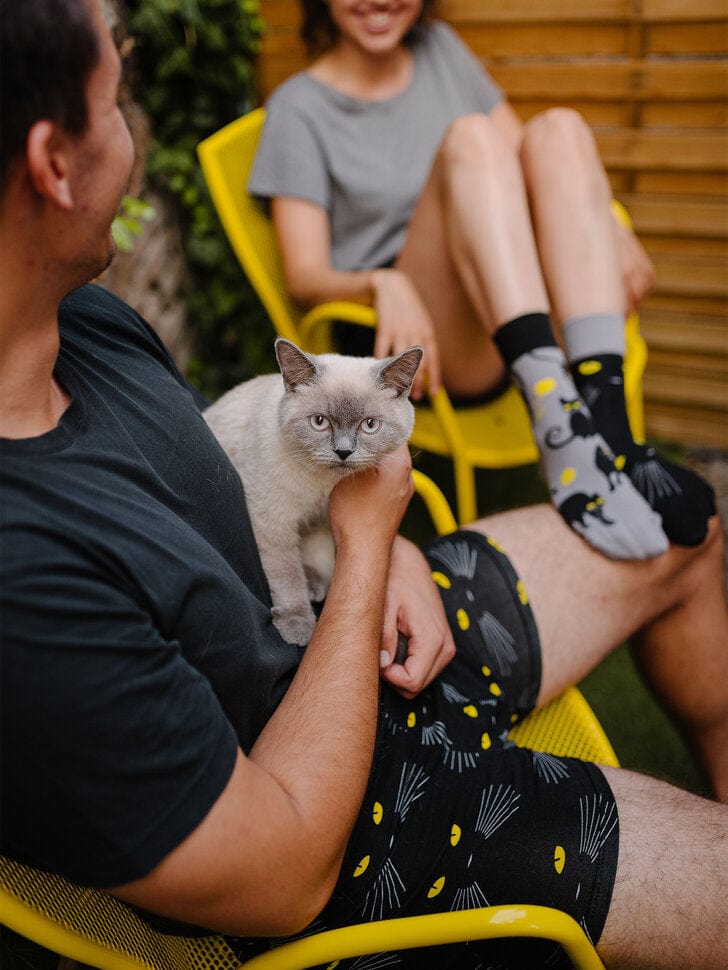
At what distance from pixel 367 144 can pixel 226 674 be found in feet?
6.55

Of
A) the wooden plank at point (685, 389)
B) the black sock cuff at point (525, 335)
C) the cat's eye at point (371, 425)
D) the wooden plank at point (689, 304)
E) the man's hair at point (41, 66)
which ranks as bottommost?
the wooden plank at point (685, 389)

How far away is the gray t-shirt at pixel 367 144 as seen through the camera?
240 centimetres

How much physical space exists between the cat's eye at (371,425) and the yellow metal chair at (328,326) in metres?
0.74

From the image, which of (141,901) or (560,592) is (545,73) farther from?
(141,901)

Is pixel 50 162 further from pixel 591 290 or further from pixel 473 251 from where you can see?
pixel 591 290

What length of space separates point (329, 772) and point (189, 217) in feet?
9.01

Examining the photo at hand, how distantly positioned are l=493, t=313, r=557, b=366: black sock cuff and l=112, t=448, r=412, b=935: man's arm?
769 mm

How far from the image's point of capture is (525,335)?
185cm

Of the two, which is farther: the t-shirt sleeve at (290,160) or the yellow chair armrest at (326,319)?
the t-shirt sleeve at (290,160)

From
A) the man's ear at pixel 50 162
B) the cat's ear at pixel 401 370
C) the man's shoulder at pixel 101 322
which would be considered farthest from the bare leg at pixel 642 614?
the man's ear at pixel 50 162

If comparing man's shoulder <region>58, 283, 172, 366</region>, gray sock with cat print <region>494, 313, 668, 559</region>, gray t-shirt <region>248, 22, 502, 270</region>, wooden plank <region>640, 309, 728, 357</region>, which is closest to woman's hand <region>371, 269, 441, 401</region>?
gray sock with cat print <region>494, 313, 668, 559</region>

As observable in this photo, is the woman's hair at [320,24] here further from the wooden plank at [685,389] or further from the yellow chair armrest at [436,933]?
the yellow chair armrest at [436,933]

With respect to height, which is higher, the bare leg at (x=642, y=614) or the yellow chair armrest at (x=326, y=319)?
the yellow chair armrest at (x=326, y=319)

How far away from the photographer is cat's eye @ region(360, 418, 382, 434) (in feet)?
4.82
